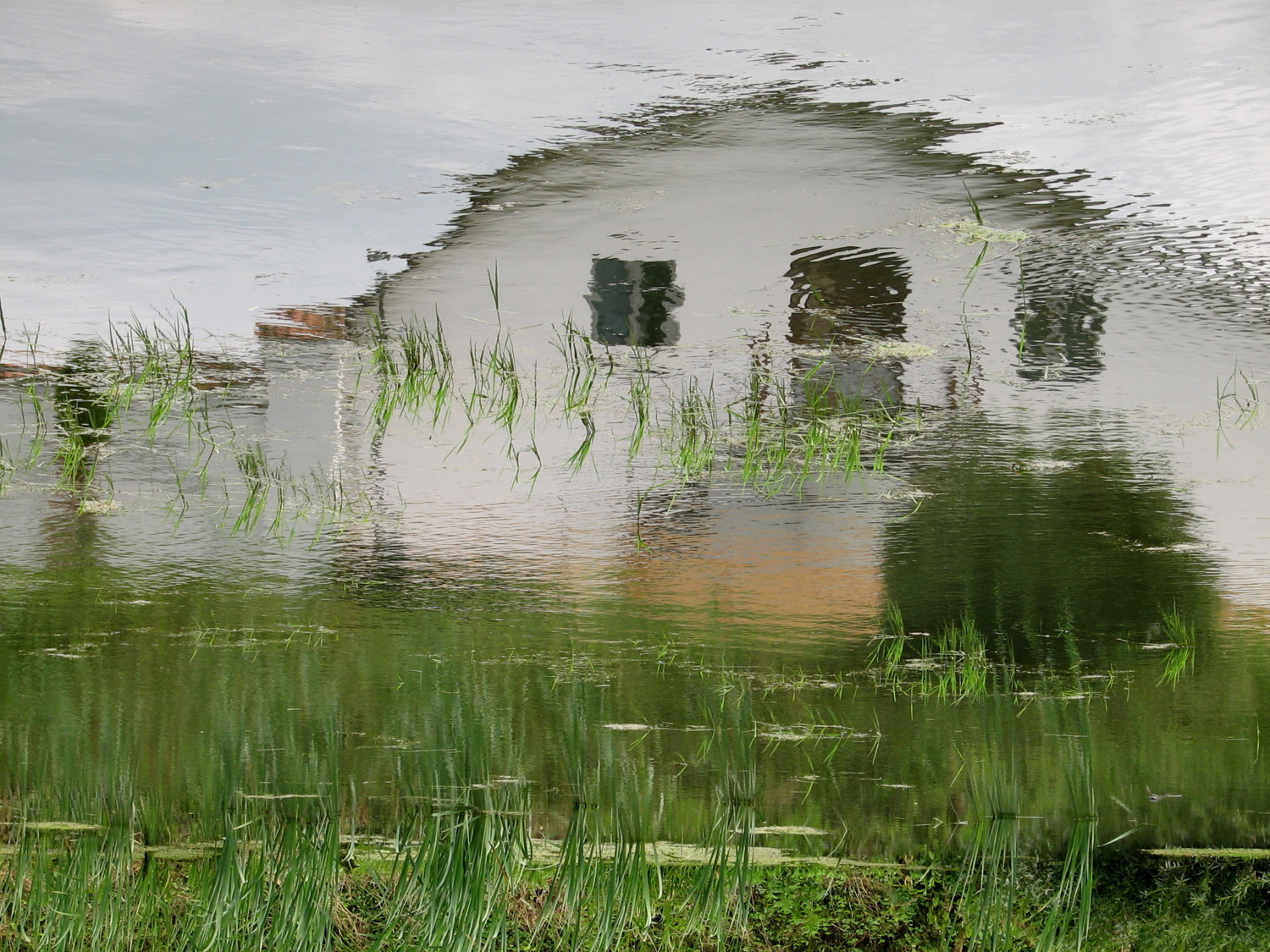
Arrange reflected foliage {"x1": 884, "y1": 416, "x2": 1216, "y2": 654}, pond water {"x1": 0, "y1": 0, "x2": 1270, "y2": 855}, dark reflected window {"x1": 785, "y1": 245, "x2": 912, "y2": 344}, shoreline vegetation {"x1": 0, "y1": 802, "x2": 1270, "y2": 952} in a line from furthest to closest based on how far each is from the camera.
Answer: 1. shoreline vegetation {"x1": 0, "y1": 802, "x2": 1270, "y2": 952}
2. reflected foliage {"x1": 884, "y1": 416, "x2": 1216, "y2": 654}
3. dark reflected window {"x1": 785, "y1": 245, "x2": 912, "y2": 344}
4. pond water {"x1": 0, "y1": 0, "x2": 1270, "y2": 855}

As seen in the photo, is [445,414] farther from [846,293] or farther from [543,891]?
[543,891]

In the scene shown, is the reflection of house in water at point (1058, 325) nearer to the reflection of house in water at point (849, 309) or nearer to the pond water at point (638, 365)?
the pond water at point (638, 365)

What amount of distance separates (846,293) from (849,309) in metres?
0.04

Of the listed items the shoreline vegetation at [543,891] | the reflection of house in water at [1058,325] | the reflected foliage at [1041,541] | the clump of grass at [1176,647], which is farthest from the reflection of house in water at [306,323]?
the clump of grass at [1176,647]

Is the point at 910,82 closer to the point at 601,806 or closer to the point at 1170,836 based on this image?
the point at 601,806

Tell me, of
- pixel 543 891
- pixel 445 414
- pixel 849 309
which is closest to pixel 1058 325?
pixel 849 309

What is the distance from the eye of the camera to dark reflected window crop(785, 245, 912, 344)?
1.79 metres

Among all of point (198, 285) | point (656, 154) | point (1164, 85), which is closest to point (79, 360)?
point (198, 285)

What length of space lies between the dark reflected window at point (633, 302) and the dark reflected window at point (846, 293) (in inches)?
10.5

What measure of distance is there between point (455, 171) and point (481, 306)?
28cm

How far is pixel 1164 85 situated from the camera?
5.36ft

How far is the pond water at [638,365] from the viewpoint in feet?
5.43

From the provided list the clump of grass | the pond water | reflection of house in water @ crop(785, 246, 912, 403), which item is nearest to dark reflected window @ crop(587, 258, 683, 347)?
the pond water

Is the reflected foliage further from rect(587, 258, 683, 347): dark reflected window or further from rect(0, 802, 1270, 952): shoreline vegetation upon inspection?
rect(0, 802, 1270, 952): shoreline vegetation
